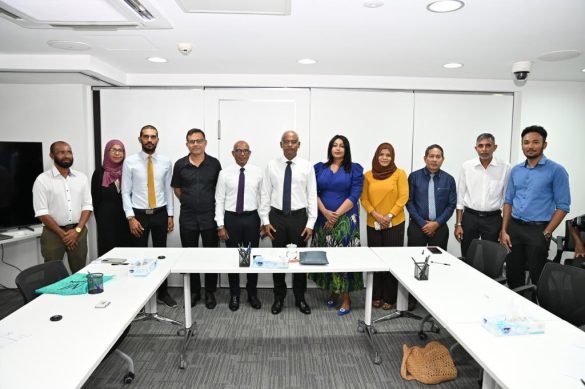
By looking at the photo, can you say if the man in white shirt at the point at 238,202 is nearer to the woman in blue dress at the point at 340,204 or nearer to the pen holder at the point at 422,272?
the woman in blue dress at the point at 340,204

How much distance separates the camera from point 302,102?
4750mm

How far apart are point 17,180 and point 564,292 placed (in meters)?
4.96

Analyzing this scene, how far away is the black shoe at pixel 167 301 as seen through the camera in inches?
167

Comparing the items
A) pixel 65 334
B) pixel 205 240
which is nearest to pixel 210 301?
pixel 205 240

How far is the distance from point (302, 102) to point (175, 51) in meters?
1.68

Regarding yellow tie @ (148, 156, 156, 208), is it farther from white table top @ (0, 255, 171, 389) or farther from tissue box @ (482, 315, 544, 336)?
tissue box @ (482, 315, 544, 336)

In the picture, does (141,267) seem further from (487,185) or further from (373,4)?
(487,185)

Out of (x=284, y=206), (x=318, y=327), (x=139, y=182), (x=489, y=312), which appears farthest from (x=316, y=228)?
(x=489, y=312)

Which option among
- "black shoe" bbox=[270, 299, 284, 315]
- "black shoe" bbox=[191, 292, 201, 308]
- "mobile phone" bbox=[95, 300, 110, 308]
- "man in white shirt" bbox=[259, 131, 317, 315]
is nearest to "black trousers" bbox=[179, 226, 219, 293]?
"black shoe" bbox=[191, 292, 201, 308]

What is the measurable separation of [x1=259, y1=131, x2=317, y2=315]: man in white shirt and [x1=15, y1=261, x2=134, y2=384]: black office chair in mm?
1567

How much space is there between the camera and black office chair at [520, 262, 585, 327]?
2.46 metres

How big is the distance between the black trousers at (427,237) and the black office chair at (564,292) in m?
1.33

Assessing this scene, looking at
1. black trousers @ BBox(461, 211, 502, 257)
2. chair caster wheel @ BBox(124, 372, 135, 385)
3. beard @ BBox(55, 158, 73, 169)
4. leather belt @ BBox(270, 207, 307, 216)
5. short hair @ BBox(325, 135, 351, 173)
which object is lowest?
chair caster wheel @ BBox(124, 372, 135, 385)

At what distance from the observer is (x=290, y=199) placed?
12.8 ft
